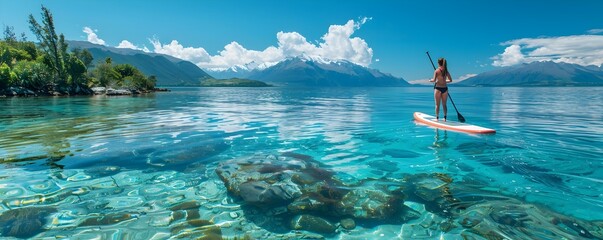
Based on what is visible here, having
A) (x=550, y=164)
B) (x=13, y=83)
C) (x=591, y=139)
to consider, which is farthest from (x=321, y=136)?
(x=13, y=83)

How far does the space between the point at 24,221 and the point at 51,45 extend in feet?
344

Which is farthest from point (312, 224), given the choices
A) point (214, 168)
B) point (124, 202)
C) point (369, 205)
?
point (214, 168)

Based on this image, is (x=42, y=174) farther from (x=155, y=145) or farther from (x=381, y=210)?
(x=381, y=210)

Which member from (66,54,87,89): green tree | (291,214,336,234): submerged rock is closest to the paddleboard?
(291,214,336,234): submerged rock

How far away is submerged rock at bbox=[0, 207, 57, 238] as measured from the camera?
532cm

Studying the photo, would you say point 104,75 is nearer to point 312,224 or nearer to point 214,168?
point 214,168

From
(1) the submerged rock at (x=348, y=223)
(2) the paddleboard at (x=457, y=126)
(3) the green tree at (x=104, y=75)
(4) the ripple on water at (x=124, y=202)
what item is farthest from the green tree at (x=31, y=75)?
(1) the submerged rock at (x=348, y=223)

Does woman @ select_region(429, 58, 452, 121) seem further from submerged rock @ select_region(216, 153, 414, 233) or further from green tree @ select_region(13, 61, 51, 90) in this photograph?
green tree @ select_region(13, 61, 51, 90)

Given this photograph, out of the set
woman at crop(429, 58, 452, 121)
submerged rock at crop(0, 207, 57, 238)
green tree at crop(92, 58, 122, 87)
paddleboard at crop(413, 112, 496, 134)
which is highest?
green tree at crop(92, 58, 122, 87)

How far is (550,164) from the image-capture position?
1000 centimetres

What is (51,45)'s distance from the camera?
83938mm

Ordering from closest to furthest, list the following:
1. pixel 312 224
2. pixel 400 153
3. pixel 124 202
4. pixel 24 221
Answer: pixel 24 221
pixel 312 224
pixel 124 202
pixel 400 153

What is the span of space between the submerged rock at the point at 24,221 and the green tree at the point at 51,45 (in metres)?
96.2

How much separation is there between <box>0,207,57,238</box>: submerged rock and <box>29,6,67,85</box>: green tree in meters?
96.2
